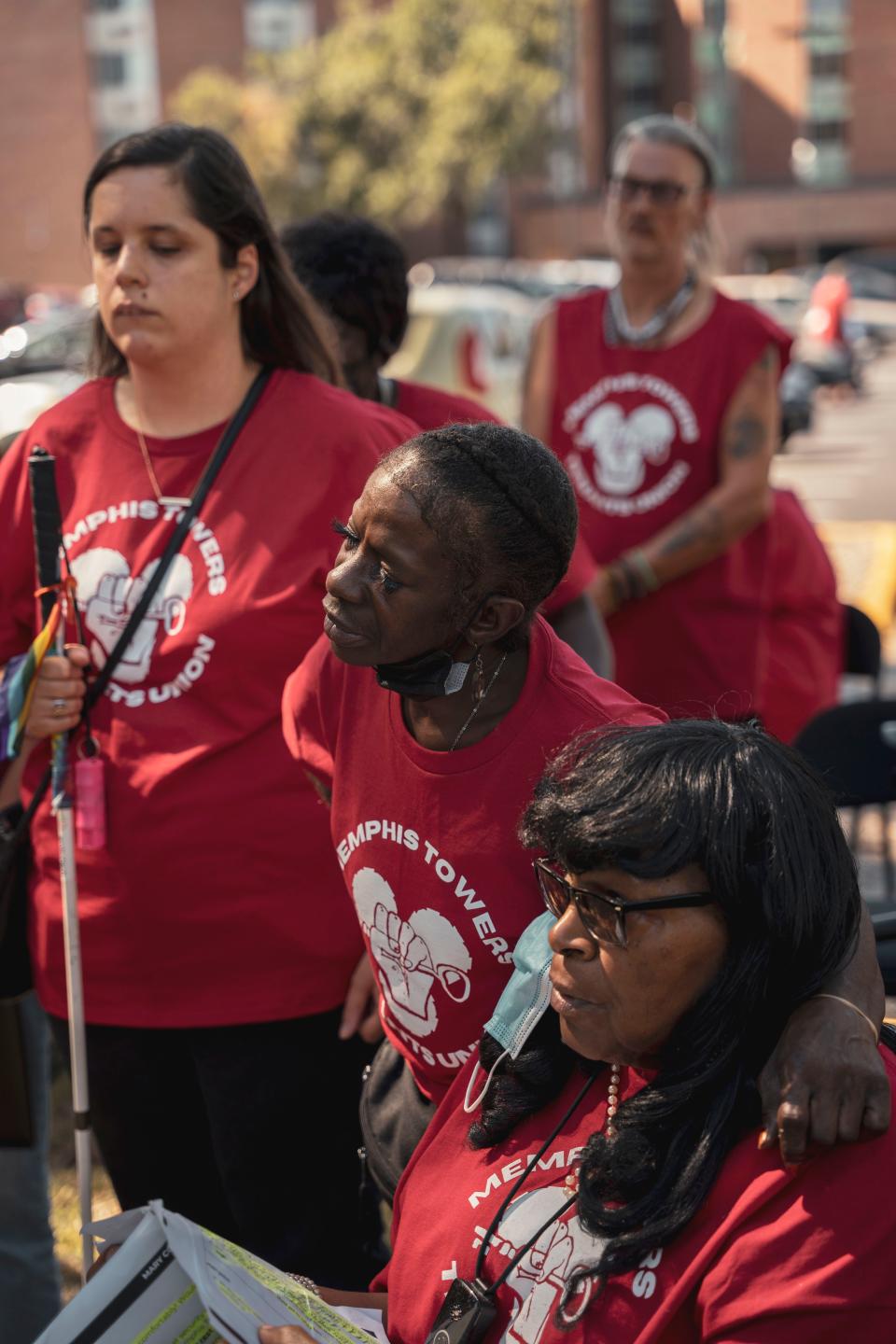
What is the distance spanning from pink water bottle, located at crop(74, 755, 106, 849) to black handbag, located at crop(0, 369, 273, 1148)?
0.32ft

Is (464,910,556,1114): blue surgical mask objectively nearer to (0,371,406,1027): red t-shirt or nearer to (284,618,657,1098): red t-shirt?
(284,618,657,1098): red t-shirt

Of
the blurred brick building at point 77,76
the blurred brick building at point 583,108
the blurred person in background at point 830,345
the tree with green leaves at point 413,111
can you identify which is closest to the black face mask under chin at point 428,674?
the blurred person in background at point 830,345

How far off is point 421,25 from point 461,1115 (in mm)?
44064

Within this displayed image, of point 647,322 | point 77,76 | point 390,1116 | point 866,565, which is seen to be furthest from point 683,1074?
point 77,76

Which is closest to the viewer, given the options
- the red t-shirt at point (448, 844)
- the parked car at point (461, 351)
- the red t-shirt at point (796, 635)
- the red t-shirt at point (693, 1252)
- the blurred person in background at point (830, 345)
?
the red t-shirt at point (693, 1252)

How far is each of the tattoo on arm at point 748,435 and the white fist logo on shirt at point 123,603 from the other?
1.69 meters

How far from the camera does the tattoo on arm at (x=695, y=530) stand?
3.71 m

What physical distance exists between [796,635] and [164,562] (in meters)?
2.09

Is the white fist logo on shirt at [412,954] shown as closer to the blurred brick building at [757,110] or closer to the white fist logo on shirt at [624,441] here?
the white fist logo on shirt at [624,441]

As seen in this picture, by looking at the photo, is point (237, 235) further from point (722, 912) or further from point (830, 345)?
point (830, 345)

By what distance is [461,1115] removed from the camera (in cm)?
194

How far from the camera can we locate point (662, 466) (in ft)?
12.5

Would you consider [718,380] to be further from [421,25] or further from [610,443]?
[421,25]

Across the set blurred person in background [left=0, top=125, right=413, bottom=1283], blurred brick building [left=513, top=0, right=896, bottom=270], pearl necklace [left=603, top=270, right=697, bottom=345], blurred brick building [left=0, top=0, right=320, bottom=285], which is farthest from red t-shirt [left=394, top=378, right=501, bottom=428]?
blurred brick building [left=0, top=0, right=320, bottom=285]
